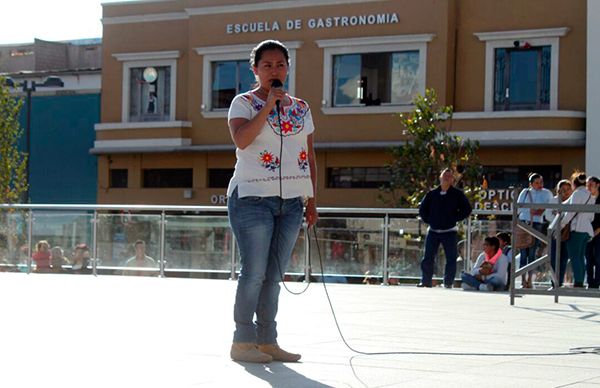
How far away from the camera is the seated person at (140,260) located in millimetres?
21766

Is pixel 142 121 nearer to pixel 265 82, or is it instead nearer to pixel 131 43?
pixel 131 43

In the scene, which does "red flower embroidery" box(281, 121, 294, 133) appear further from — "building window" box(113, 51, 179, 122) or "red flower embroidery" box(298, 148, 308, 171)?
"building window" box(113, 51, 179, 122)

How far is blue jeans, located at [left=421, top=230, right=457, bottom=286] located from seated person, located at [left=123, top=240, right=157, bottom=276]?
556cm

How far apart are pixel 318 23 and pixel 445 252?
2376 cm

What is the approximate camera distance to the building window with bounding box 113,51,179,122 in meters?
44.9

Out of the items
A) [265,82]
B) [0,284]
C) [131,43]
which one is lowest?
[0,284]

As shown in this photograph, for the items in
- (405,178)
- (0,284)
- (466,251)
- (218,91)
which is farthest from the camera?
(218,91)

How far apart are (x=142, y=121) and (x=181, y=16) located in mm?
4018

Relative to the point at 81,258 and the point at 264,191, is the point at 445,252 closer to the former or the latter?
the point at 81,258

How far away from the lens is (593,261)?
16734 millimetres

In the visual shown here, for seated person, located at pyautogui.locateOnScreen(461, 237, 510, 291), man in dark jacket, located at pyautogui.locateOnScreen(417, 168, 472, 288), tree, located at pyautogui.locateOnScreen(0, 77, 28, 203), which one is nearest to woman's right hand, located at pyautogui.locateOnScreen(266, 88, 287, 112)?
man in dark jacket, located at pyautogui.locateOnScreen(417, 168, 472, 288)

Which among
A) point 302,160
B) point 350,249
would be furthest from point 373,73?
point 302,160

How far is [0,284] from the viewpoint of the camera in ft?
55.7

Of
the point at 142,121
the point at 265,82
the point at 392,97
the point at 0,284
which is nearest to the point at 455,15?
the point at 392,97
